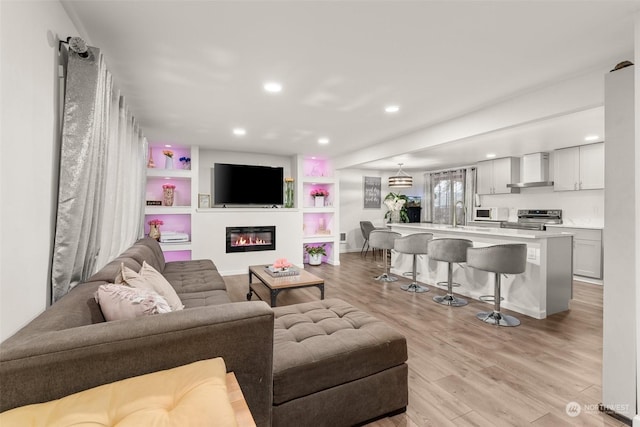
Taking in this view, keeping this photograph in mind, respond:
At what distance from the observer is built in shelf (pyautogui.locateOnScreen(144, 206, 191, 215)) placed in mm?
5023

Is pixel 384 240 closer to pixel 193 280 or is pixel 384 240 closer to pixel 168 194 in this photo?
pixel 193 280

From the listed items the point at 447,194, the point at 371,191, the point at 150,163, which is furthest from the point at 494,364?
the point at 371,191

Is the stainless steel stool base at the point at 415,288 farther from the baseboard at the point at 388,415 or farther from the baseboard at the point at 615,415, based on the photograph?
the baseboard at the point at 388,415

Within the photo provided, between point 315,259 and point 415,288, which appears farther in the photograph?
point 315,259

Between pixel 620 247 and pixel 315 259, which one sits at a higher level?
pixel 620 247

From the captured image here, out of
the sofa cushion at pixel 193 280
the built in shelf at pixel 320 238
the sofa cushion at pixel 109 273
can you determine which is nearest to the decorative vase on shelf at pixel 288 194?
the built in shelf at pixel 320 238

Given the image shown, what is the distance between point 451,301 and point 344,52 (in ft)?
10.5

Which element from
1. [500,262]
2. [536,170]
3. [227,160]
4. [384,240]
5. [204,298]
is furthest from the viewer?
[227,160]

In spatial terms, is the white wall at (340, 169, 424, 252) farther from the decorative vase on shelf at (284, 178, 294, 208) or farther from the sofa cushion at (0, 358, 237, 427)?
the sofa cushion at (0, 358, 237, 427)

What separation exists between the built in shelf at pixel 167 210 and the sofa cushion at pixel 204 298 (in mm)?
2954

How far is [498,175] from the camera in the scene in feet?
21.0

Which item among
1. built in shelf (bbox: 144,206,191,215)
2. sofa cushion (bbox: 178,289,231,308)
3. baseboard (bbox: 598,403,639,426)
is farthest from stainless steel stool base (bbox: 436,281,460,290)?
built in shelf (bbox: 144,206,191,215)

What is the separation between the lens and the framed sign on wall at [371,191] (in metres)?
8.35

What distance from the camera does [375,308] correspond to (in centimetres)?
358
